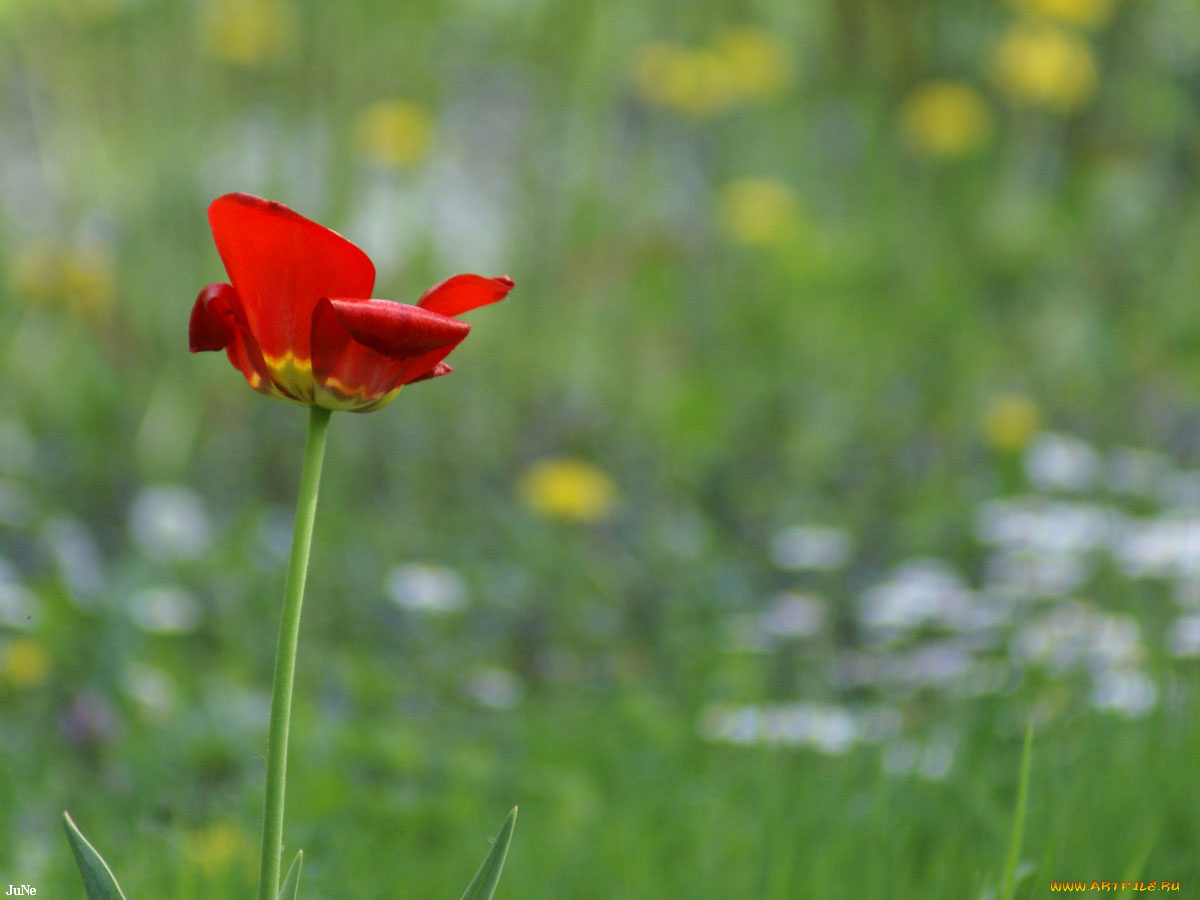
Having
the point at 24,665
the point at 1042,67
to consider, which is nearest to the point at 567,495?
the point at 24,665

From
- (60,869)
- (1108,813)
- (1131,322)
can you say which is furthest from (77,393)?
(1131,322)

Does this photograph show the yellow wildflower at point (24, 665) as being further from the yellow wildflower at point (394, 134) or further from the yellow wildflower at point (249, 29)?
the yellow wildflower at point (249, 29)

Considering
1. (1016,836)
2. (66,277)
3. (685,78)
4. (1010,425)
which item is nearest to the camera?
(1016,836)

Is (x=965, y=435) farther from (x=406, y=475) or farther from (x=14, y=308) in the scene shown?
(x=14, y=308)

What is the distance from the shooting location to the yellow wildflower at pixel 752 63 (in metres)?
3.13

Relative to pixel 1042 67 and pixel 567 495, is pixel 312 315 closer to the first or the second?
pixel 567 495

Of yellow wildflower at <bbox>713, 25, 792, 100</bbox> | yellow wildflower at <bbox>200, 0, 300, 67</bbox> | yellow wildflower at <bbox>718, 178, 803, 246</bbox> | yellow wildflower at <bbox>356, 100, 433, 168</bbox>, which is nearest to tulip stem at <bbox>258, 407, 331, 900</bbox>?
yellow wildflower at <bbox>356, 100, 433, 168</bbox>

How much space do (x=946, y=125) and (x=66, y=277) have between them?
89.0 inches

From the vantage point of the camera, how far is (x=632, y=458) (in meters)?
2.61

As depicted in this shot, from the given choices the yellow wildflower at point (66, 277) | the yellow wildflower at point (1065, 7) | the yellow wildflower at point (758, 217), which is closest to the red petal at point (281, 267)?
the yellow wildflower at point (66, 277)

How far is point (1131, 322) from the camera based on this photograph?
3359 millimetres

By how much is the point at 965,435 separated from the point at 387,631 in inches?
57.0

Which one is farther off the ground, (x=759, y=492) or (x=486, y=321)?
(x=486, y=321)

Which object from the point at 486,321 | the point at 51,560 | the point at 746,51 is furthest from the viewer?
the point at 746,51
